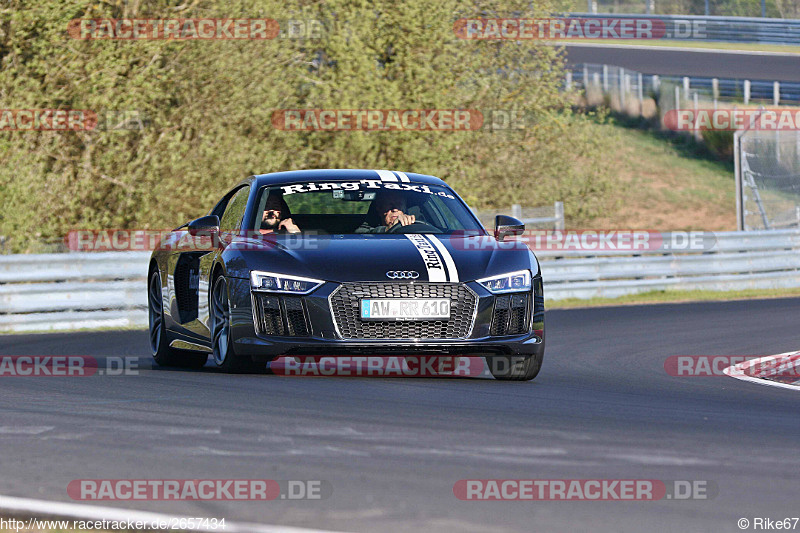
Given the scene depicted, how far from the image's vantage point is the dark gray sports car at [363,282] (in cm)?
874

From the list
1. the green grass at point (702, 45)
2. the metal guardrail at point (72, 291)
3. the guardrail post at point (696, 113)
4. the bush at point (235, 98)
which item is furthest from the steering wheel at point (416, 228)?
the green grass at point (702, 45)

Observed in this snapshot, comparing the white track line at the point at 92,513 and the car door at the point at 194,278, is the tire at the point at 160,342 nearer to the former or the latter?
the car door at the point at 194,278

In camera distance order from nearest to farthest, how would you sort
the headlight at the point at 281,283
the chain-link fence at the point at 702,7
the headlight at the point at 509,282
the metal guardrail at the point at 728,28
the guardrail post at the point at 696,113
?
the headlight at the point at 281,283 < the headlight at the point at 509,282 < the guardrail post at the point at 696,113 < the metal guardrail at the point at 728,28 < the chain-link fence at the point at 702,7

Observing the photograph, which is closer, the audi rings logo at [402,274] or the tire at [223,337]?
the audi rings logo at [402,274]

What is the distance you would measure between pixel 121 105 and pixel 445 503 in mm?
17030

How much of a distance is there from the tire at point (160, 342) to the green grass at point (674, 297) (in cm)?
978

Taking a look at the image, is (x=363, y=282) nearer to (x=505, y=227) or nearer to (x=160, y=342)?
(x=505, y=227)

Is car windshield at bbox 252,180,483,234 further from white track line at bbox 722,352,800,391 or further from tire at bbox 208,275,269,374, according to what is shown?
white track line at bbox 722,352,800,391

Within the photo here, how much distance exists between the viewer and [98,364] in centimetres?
1090

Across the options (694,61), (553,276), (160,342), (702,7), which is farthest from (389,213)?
(702,7)

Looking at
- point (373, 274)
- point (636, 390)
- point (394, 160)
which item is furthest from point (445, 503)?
point (394, 160)

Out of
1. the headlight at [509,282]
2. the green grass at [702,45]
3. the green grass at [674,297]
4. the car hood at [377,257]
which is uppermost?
the green grass at [702,45]

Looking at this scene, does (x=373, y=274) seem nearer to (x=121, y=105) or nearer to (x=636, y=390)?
(x=636, y=390)

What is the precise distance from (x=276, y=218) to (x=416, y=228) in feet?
3.24
